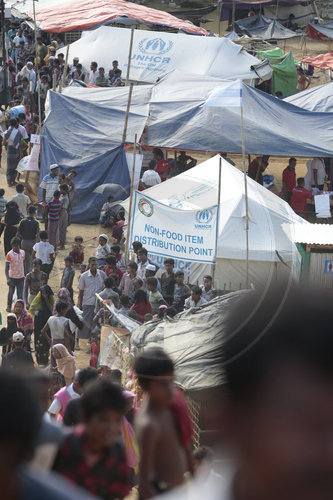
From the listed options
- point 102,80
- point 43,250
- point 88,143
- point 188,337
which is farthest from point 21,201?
point 102,80

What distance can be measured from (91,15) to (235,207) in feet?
50.1

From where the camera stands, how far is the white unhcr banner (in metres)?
10.5


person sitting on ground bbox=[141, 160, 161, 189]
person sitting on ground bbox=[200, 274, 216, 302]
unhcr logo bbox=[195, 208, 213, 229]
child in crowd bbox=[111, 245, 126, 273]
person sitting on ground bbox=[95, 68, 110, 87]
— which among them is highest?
person sitting on ground bbox=[95, 68, 110, 87]

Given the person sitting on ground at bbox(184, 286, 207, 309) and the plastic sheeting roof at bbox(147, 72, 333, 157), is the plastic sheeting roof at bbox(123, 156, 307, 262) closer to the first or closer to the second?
the person sitting on ground at bbox(184, 286, 207, 309)

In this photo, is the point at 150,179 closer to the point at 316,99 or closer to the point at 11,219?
the point at 11,219

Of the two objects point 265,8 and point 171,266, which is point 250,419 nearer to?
point 171,266

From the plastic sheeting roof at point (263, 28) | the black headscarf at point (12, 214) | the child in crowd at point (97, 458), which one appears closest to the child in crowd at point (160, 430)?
the child in crowd at point (97, 458)

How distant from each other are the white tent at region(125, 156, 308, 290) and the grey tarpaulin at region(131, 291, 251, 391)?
2298 mm

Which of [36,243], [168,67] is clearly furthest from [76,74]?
[36,243]

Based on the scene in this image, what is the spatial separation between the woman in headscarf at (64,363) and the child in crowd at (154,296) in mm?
2156

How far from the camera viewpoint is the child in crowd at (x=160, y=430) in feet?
8.84

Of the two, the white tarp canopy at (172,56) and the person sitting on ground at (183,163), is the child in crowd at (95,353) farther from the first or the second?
the white tarp canopy at (172,56)

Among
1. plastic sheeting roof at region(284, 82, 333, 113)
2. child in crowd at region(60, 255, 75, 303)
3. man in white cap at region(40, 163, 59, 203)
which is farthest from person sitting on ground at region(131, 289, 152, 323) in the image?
plastic sheeting roof at region(284, 82, 333, 113)

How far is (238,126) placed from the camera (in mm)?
14797
